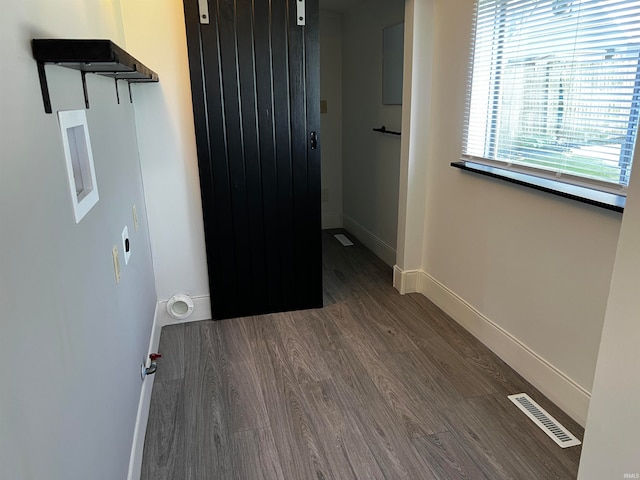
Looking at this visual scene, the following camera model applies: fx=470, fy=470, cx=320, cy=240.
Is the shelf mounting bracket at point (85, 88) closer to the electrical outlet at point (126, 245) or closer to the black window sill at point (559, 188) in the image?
the electrical outlet at point (126, 245)

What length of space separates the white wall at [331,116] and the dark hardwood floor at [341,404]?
210 cm

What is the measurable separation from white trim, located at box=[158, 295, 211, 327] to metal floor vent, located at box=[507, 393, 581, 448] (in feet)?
5.91

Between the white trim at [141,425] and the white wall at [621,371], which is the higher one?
the white wall at [621,371]

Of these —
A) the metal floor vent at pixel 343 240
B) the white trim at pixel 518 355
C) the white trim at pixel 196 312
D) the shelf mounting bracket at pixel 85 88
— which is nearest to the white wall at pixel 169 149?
the white trim at pixel 196 312

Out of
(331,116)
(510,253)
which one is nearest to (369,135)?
(331,116)

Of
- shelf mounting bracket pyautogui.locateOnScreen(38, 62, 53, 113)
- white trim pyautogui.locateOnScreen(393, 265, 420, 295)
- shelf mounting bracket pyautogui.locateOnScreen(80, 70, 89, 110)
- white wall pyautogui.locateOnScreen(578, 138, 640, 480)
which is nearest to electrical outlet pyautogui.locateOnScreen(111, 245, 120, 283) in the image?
shelf mounting bracket pyautogui.locateOnScreen(80, 70, 89, 110)

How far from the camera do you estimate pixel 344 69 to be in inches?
178

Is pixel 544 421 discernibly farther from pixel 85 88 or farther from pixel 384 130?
pixel 384 130

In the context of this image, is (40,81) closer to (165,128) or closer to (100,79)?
(100,79)

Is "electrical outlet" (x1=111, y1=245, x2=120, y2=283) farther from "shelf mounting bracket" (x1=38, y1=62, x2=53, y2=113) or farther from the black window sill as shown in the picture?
the black window sill

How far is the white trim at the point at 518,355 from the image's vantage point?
2.00 meters

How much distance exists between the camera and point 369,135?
161 inches

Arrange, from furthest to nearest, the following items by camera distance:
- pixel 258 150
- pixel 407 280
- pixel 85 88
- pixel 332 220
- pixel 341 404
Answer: pixel 332 220 < pixel 407 280 < pixel 258 150 < pixel 341 404 < pixel 85 88

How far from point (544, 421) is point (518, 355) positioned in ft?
1.33
